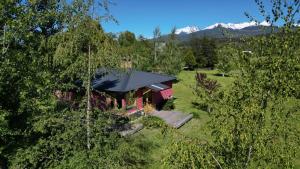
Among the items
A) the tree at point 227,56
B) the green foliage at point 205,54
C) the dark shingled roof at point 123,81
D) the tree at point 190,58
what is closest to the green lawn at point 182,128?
the tree at point 227,56

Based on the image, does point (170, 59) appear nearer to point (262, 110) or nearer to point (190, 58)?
point (190, 58)

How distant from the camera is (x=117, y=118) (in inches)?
468

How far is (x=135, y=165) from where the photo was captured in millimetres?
15539

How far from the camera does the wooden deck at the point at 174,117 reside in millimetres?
25131

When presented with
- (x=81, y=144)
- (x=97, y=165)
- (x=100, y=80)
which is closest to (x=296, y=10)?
(x=97, y=165)

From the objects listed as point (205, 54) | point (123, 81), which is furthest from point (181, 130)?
point (205, 54)

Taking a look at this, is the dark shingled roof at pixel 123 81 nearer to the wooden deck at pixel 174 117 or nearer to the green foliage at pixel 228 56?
the wooden deck at pixel 174 117

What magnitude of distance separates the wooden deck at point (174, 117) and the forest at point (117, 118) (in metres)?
6.40

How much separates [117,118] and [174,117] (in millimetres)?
15484

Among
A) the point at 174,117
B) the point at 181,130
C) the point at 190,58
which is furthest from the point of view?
the point at 190,58

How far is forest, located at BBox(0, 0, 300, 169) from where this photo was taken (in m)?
5.98

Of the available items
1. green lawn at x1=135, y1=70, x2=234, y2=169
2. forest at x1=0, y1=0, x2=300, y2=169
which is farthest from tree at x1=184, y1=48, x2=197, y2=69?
forest at x1=0, y1=0, x2=300, y2=169

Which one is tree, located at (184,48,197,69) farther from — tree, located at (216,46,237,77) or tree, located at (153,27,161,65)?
tree, located at (216,46,237,77)

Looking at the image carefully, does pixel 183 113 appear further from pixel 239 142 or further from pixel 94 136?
pixel 239 142
